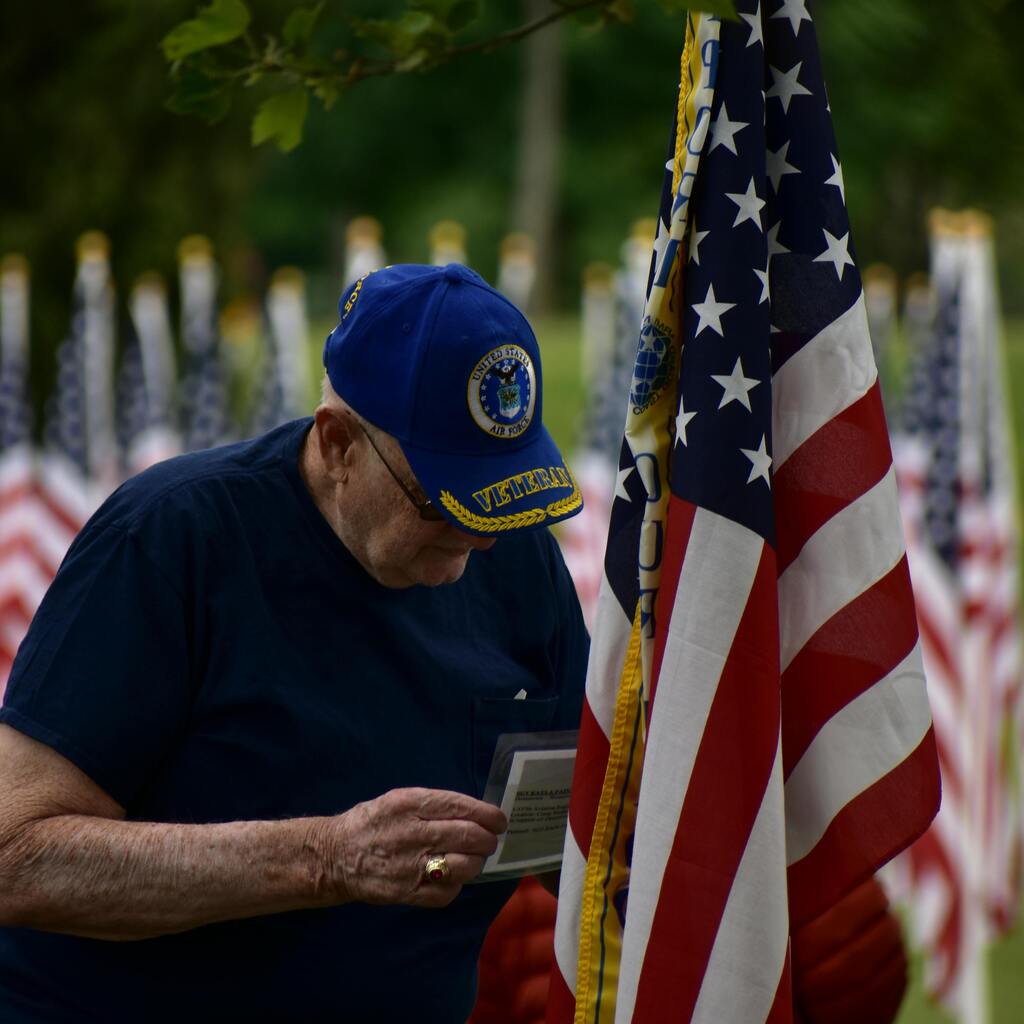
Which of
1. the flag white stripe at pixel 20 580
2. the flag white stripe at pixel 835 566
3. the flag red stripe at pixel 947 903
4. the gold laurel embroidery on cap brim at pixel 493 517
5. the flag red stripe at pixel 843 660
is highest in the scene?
the gold laurel embroidery on cap brim at pixel 493 517

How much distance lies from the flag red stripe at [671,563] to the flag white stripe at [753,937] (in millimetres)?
207

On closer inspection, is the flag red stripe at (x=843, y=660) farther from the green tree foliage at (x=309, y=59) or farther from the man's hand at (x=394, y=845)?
the green tree foliage at (x=309, y=59)

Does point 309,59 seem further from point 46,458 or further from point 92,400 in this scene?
point 46,458

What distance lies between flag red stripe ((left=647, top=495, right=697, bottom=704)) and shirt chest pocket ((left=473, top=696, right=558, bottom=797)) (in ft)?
1.49

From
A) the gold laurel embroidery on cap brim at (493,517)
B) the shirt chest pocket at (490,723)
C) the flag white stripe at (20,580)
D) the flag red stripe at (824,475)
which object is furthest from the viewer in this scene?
the flag white stripe at (20,580)

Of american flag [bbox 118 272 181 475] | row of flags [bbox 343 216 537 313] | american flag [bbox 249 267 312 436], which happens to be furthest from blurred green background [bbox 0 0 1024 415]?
row of flags [bbox 343 216 537 313]

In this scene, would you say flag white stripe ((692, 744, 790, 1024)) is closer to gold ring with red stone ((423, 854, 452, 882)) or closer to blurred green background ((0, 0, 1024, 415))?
gold ring with red stone ((423, 854, 452, 882))

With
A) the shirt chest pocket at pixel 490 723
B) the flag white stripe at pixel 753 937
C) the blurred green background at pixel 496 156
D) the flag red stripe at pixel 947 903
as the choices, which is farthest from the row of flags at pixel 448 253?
the flag white stripe at pixel 753 937

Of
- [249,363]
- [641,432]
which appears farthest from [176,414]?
[641,432]

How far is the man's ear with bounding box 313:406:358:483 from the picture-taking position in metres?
2.51

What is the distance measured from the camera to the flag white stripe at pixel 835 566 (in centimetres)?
226

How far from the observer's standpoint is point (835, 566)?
7.42ft

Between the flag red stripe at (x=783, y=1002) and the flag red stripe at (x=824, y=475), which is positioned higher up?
the flag red stripe at (x=824, y=475)

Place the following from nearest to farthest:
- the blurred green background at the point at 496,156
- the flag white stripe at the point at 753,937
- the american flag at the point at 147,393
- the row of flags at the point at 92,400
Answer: the flag white stripe at the point at 753,937 < the row of flags at the point at 92,400 < the american flag at the point at 147,393 < the blurred green background at the point at 496,156
